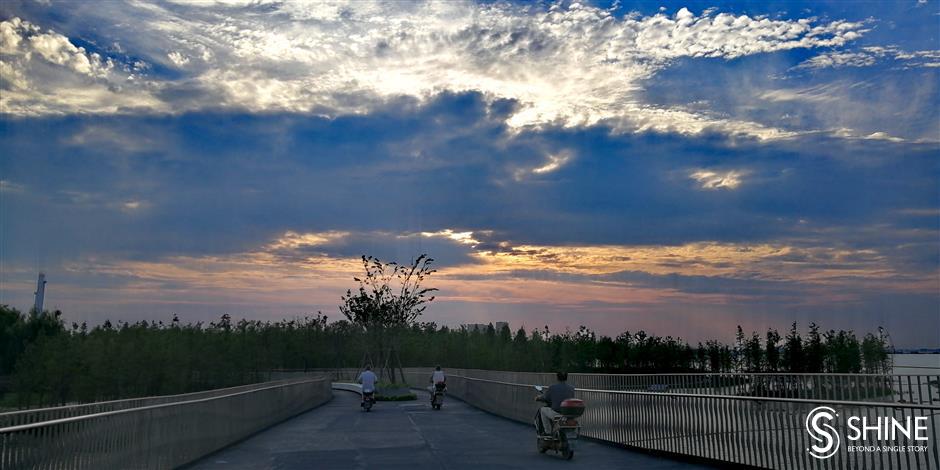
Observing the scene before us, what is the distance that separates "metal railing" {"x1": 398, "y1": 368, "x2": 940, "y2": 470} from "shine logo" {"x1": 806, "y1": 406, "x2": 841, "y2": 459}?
0.08 m

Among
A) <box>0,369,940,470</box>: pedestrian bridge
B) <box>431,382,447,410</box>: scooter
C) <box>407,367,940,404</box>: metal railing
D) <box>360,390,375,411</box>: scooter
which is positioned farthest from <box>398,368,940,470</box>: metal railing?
<box>360,390,375,411</box>: scooter

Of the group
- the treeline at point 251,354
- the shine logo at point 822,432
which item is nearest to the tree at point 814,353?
the treeline at point 251,354

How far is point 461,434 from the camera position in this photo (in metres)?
23.6

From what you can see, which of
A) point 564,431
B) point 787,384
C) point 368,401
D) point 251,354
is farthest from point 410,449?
point 251,354

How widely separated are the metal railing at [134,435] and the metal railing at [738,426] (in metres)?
9.14

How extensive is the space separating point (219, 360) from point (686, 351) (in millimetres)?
57494

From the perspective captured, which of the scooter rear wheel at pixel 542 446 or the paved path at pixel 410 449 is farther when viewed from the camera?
the scooter rear wheel at pixel 542 446

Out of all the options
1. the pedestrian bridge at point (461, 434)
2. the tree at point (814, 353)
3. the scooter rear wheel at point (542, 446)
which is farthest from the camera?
the tree at point (814, 353)

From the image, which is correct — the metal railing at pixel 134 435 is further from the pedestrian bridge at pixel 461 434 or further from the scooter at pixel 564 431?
the scooter at pixel 564 431

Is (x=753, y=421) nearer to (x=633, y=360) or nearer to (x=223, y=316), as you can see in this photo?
(x=633, y=360)

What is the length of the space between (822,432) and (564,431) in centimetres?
565

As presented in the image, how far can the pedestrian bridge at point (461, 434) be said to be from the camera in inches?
464

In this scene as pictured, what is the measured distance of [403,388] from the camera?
178ft

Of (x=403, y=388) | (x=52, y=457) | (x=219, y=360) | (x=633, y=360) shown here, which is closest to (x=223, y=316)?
(x=219, y=360)
